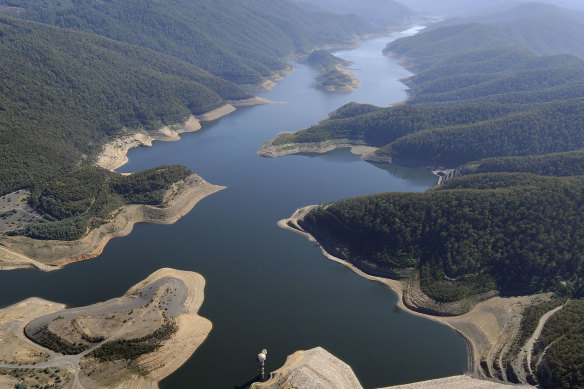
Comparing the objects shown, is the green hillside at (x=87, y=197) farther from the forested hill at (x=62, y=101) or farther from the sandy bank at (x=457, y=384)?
the sandy bank at (x=457, y=384)

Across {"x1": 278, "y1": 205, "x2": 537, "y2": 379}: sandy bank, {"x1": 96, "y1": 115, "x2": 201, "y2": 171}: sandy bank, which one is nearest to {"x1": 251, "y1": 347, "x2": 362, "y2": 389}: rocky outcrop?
{"x1": 278, "y1": 205, "x2": 537, "y2": 379}: sandy bank

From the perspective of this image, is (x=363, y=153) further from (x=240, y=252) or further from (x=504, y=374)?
(x=504, y=374)

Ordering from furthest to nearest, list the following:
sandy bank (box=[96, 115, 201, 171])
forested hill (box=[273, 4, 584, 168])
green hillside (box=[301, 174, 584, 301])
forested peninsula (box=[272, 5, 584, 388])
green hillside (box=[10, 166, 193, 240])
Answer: forested hill (box=[273, 4, 584, 168])
sandy bank (box=[96, 115, 201, 171])
green hillside (box=[10, 166, 193, 240])
green hillside (box=[301, 174, 584, 301])
forested peninsula (box=[272, 5, 584, 388])

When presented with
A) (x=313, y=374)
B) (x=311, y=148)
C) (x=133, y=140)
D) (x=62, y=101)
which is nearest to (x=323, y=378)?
(x=313, y=374)

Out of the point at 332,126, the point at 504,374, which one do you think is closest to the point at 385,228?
the point at 504,374

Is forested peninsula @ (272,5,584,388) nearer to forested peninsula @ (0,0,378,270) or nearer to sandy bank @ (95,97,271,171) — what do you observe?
forested peninsula @ (0,0,378,270)

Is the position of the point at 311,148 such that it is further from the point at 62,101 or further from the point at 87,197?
the point at 62,101

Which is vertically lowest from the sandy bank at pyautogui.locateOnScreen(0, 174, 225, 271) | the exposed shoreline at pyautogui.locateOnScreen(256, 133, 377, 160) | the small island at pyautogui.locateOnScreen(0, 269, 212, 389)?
the small island at pyautogui.locateOnScreen(0, 269, 212, 389)
